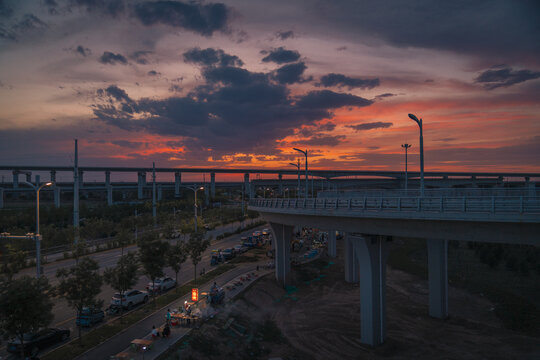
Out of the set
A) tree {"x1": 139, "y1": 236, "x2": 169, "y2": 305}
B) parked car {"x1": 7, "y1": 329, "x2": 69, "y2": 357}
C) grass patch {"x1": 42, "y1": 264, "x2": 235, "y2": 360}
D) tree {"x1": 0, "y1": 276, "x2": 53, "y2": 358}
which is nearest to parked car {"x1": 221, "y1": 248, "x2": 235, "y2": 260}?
grass patch {"x1": 42, "y1": 264, "x2": 235, "y2": 360}

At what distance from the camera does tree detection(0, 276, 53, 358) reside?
60.3ft

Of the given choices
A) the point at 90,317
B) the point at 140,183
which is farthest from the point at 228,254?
the point at 140,183

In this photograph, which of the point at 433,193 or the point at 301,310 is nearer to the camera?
the point at 433,193

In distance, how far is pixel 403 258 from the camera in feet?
197

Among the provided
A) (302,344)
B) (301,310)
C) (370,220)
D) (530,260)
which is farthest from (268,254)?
(530,260)

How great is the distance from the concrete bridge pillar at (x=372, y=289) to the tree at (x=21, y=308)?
2163 centimetres

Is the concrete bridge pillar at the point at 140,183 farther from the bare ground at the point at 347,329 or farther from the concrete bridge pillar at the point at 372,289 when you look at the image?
the concrete bridge pillar at the point at 372,289

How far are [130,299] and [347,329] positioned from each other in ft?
67.1

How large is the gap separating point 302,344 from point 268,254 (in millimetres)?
32003

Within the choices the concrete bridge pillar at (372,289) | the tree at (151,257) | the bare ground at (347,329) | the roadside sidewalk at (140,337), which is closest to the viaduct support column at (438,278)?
the bare ground at (347,329)

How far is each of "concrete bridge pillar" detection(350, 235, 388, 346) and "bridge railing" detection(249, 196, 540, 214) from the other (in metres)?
3.04

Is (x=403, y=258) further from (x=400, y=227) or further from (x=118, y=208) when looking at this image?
(x=118, y=208)

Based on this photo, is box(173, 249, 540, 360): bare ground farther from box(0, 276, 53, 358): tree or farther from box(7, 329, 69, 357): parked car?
box(7, 329, 69, 357): parked car

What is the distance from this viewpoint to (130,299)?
31.2 m
